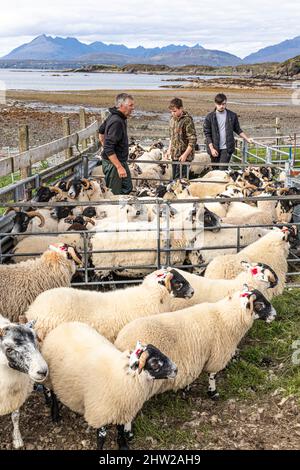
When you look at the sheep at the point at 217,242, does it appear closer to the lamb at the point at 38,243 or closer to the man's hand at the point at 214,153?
the lamb at the point at 38,243

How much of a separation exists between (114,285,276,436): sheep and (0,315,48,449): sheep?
2.66 feet

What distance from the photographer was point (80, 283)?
6.66 m

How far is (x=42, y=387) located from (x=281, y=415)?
2.18 metres

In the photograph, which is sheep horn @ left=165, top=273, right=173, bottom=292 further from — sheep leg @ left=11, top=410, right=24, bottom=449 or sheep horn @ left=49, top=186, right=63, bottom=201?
→ sheep horn @ left=49, top=186, right=63, bottom=201

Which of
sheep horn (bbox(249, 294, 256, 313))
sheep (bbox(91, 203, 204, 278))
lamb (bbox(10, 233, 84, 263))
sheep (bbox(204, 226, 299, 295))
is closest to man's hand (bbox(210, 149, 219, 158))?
sheep (bbox(91, 203, 204, 278))

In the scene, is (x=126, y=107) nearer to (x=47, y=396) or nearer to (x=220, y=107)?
(x=220, y=107)

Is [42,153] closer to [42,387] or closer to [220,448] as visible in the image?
[42,387]

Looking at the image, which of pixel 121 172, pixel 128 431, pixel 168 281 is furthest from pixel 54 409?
pixel 121 172

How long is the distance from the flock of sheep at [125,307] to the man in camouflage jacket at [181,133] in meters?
2.69

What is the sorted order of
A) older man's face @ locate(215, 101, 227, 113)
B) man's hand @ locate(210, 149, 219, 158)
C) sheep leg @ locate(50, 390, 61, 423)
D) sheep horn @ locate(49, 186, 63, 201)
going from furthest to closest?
man's hand @ locate(210, 149, 219, 158), older man's face @ locate(215, 101, 227, 113), sheep horn @ locate(49, 186, 63, 201), sheep leg @ locate(50, 390, 61, 423)

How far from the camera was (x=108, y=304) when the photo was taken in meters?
5.33

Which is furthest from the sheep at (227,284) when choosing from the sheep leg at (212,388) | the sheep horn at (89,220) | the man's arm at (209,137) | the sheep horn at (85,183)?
the man's arm at (209,137)

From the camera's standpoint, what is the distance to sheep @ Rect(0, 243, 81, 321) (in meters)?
5.71

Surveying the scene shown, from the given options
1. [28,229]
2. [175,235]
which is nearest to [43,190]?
[28,229]
